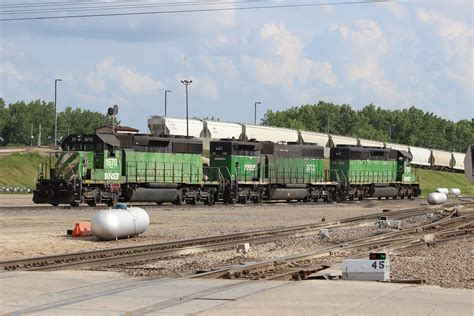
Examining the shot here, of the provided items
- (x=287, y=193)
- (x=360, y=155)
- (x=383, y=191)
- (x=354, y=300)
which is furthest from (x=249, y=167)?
(x=354, y=300)

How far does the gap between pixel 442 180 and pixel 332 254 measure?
84.0 m

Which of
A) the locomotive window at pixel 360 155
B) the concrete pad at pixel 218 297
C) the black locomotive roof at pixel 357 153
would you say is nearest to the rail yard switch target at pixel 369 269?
the concrete pad at pixel 218 297

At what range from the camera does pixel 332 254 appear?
58.3 feet

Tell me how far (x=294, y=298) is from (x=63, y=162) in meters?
27.0

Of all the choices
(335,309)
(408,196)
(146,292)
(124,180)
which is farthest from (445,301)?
(408,196)

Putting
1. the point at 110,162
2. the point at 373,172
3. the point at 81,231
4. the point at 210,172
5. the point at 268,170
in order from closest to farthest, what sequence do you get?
the point at 81,231
the point at 110,162
the point at 210,172
the point at 268,170
the point at 373,172

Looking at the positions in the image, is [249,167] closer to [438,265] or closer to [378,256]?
[438,265]

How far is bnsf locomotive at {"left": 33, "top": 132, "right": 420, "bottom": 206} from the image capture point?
3625cm

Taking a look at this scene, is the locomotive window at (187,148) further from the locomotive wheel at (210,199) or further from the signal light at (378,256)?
the signal light at (378,256)

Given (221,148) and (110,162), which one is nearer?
(110,162)

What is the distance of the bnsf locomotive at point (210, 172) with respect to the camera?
3625 cm

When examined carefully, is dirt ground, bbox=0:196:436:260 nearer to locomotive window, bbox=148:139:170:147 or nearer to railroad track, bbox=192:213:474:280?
locomotive window, bbox=148:139:170:147

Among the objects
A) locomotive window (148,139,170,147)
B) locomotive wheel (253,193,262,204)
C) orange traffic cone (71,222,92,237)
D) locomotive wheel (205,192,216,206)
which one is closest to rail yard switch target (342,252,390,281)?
orange traffic cone (71,222,92,237)

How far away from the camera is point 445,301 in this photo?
10445 mm
